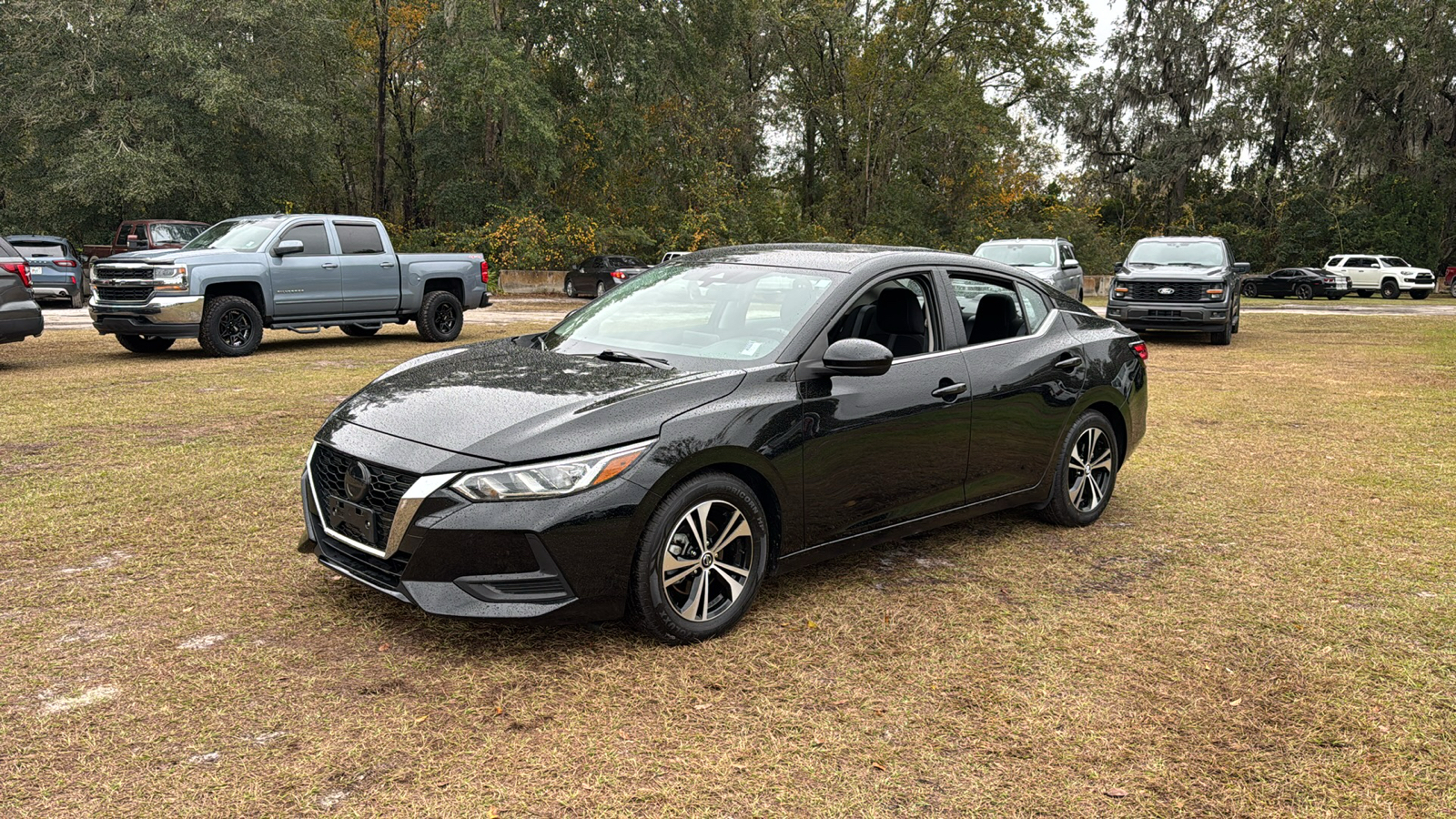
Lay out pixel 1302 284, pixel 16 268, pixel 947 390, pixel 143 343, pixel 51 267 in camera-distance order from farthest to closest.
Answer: pixel 1302 284 → pixel 51 267 → pixel 143 343 → pixel 16 268 → pixel 947 390

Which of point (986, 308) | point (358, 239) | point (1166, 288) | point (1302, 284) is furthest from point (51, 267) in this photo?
point (1302, 284)

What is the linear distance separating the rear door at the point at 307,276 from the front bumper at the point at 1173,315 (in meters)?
12.1

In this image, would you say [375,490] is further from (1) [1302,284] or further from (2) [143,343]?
(1) [1302,284]

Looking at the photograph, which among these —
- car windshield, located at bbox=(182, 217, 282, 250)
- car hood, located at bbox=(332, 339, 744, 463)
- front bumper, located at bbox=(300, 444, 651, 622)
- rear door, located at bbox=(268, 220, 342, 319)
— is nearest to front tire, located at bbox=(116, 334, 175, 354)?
car windshield, located at bbox=(182, 217, 282, 250)

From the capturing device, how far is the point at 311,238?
47.0 ft

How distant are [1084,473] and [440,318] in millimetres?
12586

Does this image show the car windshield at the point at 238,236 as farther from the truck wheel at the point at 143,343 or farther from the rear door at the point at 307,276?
the truck wheel at the point at 143,343

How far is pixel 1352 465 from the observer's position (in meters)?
7.54

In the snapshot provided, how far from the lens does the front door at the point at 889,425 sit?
4410 mm

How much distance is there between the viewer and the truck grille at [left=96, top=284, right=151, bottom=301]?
42.4ft

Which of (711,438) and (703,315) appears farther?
(703,315)

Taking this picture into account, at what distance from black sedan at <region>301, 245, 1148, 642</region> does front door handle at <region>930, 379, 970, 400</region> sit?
0.01m

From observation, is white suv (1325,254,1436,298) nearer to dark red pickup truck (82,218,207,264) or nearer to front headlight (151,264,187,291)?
dark red pickup truck (82,218,207,264)

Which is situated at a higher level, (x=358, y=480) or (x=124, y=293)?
(x=124, y=293)
